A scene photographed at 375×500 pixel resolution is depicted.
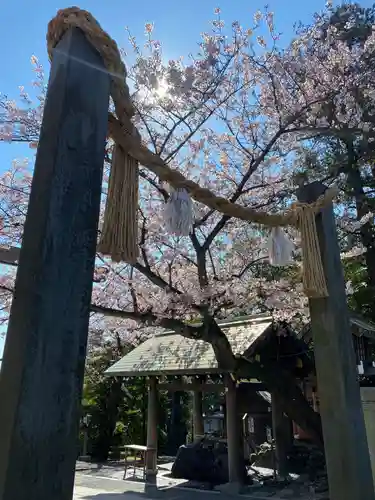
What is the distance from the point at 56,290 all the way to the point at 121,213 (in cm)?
58

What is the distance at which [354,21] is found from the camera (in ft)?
30.6

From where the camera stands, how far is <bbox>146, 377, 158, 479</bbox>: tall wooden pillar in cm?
944

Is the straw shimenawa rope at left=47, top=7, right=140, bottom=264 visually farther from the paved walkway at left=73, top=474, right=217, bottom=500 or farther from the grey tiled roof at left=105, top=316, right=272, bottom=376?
the paved walkway at left=73, top=474, right=217, bottom=500

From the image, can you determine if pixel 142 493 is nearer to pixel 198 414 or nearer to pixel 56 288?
pixel 198 414

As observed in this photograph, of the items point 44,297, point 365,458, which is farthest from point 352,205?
point 44,297

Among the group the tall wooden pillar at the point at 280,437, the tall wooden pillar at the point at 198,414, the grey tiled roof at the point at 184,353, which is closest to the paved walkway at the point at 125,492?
the tall wooden pillar at the point at 280,437

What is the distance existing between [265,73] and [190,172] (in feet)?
5.88

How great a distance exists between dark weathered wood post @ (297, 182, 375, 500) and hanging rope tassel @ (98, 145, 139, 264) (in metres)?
1.32

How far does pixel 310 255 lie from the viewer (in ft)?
8.48

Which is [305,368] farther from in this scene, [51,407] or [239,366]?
[51,407]

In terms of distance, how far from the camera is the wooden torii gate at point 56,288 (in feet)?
3.81

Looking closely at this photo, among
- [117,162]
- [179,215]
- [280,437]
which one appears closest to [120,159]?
[117,162]

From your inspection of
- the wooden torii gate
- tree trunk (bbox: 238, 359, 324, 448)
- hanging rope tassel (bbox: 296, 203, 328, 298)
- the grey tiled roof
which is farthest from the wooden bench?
the wooden torii gate

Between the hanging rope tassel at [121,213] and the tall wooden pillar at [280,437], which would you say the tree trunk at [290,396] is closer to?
the tall wooden pillar at [280,437]
